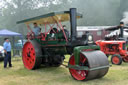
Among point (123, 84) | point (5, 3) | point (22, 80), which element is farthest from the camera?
point (5, 3)

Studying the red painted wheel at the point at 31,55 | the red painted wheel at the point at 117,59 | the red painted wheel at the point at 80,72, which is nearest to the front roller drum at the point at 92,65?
the red painted wheel at the point at 80,72

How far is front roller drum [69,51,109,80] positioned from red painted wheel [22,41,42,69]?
1.61m

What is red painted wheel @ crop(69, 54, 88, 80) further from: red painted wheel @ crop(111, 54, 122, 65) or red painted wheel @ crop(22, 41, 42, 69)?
red painted wheel @ crop(111, 54, 122, 65)

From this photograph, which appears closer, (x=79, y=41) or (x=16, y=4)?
(x=79, y=41)

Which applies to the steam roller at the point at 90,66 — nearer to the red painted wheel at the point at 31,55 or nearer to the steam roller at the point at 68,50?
the steam roller at the point at 68,50

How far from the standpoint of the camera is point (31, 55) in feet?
21.0

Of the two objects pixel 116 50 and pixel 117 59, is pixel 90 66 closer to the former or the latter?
pixel 117 59

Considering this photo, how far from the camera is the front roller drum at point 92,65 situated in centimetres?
439

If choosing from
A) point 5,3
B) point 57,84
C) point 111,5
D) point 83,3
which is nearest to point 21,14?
point 5,3

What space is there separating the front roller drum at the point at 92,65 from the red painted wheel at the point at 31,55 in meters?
1.61

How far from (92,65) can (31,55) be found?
2.79 m

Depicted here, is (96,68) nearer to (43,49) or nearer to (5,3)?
(43,49)

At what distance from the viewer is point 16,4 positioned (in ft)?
102

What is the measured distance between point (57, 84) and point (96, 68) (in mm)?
1080
